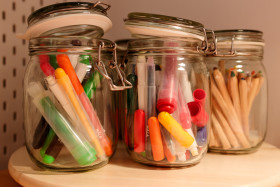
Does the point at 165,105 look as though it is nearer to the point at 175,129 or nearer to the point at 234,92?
the point at 175,129

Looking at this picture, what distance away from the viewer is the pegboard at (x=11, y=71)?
23.9 inches

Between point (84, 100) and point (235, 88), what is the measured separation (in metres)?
0.26

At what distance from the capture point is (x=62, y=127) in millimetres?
424

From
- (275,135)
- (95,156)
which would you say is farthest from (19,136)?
(275,135)

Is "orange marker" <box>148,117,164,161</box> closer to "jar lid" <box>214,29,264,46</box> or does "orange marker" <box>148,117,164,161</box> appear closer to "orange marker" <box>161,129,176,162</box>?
"orange marker" <box>161,129,176,162</box>

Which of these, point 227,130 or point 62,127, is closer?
point 62,127

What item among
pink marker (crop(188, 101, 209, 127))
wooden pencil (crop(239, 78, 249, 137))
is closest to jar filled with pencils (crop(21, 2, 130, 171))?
pink marker (crop(188, 101, 209, 127))

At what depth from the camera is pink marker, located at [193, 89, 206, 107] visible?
47 cm

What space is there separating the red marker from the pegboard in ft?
1.00

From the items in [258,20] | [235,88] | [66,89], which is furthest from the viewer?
[258,20]

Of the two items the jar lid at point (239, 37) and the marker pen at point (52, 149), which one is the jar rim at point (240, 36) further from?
the marker pen at point (52, 149)

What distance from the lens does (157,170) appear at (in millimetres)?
446

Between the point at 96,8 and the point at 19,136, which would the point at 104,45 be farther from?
the point at 19,136

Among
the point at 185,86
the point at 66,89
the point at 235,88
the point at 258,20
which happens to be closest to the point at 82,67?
the point at 66,89
